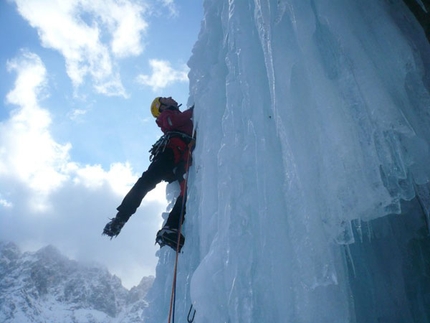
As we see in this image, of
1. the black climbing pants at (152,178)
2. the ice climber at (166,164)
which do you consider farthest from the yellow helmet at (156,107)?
the black climbing pants at (152,178)

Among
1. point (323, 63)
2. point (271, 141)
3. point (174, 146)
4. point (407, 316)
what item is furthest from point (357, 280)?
point (174, 146)

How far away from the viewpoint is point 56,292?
16162 cm

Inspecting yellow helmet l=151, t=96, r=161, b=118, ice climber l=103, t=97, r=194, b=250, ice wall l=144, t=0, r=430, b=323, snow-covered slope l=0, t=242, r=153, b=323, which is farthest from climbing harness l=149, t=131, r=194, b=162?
snow-covered slope l=0, t=242, r=153, b=323

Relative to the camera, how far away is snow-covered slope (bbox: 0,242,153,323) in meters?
150

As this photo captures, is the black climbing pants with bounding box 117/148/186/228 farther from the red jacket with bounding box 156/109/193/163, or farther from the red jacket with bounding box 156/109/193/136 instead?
the red jacket with bounding box 156/109/193/136

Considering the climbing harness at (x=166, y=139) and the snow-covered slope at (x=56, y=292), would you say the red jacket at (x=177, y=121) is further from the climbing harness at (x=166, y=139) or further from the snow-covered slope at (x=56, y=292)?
the snow-covered slope at (x=56, y=292)

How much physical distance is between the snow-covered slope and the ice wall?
6713 inches

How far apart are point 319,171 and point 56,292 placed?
186 meters

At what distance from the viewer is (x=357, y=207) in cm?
181

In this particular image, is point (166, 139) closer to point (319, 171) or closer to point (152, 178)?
point (152, 178)

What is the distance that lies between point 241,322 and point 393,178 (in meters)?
1.12

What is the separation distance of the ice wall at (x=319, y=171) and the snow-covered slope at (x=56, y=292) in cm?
17050

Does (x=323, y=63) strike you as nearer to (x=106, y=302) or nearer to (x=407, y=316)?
(x=407, y=316)

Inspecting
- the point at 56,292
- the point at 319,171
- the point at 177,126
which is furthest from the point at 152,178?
the point at 56,292
